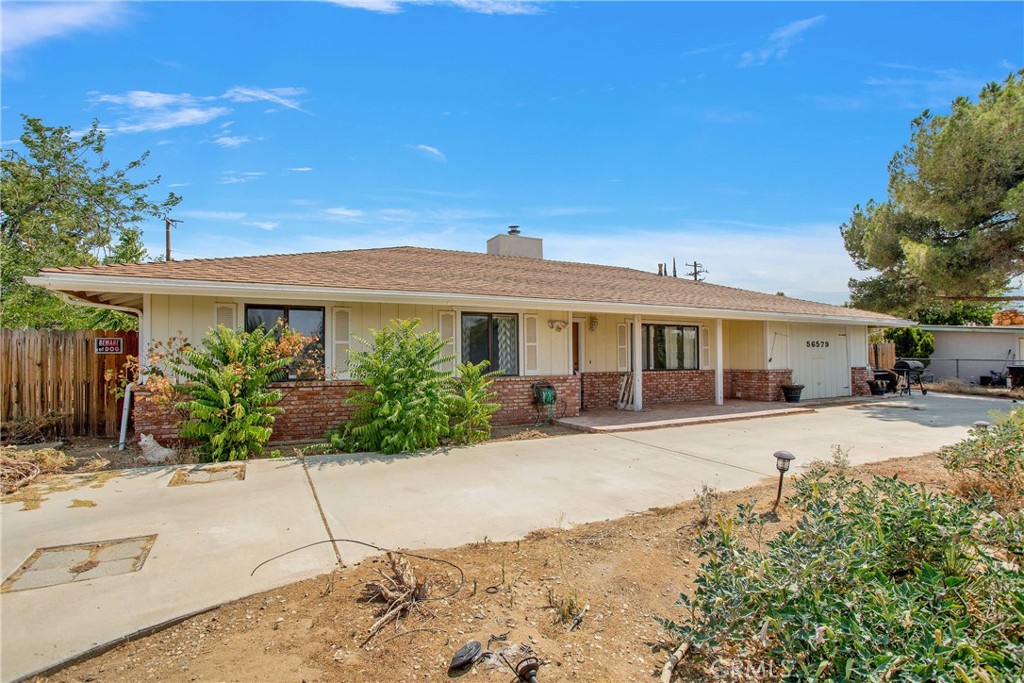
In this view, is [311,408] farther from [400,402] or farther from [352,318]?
[400,402]

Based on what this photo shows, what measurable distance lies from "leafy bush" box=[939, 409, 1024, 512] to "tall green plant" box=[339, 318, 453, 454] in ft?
20.9

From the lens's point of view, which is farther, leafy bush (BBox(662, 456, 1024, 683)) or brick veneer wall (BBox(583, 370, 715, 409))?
brick veneer wall (BBox(583, 370, 715, 409))

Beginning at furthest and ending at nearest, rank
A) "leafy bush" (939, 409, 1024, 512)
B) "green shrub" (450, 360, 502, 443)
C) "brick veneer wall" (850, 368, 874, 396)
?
"brick veneer wall" (850, 368, 874, 396) → "green shrub" (450, 360, 502, 443) → "leafy bush" (939, 409, 1024, 512)

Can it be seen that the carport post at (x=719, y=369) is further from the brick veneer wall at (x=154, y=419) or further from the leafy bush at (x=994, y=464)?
the brick veneer wall at (x=154, y=419)

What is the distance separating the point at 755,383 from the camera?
14664 mm

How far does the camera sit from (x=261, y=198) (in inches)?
484

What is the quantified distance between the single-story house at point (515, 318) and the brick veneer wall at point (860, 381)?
2.3 inches

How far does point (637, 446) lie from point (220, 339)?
21.7 ft

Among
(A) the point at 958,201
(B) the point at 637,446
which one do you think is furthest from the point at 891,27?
(A) the point at 958,201

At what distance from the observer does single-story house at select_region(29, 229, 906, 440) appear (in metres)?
7.89

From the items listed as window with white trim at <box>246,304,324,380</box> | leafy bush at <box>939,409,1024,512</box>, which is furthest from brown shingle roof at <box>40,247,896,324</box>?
leafy bush at <box>939,409,1024,512</box>

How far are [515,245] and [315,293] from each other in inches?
376

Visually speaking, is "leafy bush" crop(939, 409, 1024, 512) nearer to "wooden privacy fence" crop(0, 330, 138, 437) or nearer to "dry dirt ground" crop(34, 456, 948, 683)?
"dry dirt ground" crop(34, 456, 948, 683)

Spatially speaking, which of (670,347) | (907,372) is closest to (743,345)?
(670,347)
